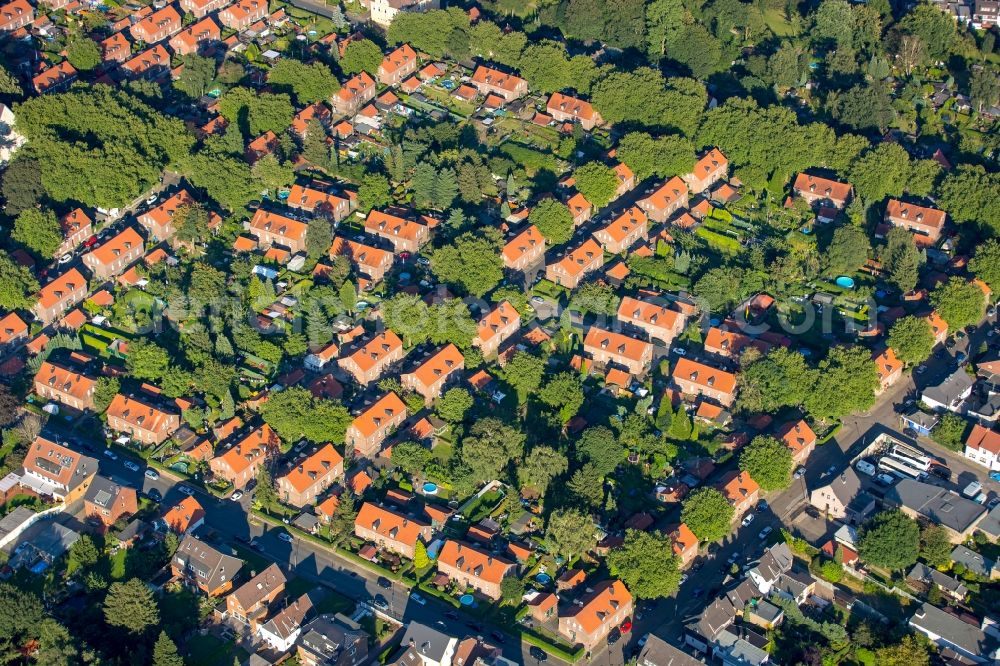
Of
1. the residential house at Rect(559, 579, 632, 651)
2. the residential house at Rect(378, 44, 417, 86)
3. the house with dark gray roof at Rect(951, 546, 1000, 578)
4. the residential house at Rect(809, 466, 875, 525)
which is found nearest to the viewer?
the residential house at Rect(559, 579, 632, 651)

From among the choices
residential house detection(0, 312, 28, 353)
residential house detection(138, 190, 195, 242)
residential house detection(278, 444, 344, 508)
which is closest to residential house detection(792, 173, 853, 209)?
residential house detection(278, 444, 344, 508)

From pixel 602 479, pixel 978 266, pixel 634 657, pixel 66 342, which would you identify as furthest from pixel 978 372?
pixel 66 342

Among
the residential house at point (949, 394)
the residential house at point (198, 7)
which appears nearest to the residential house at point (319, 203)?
the residential house at point (198, 7)

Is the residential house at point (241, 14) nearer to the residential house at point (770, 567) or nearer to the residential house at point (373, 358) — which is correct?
the residential house at point (373, 358)

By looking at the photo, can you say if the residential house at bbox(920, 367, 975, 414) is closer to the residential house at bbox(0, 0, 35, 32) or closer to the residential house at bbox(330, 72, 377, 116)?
the residential house at bbox(330, 72, 377, 116)

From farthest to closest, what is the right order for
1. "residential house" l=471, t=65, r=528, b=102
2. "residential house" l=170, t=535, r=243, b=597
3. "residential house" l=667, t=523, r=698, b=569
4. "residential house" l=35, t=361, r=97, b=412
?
"residential house" l=471, t=65, r=528, b=102 → "residential house" l=35, t=361, r=97, b=412 → "residential house" l=667, t=523, r=698, b=569 → "residential house" l=170, t=535, r=243, b=597

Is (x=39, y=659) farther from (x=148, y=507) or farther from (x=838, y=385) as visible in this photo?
(x=838, y=385)
